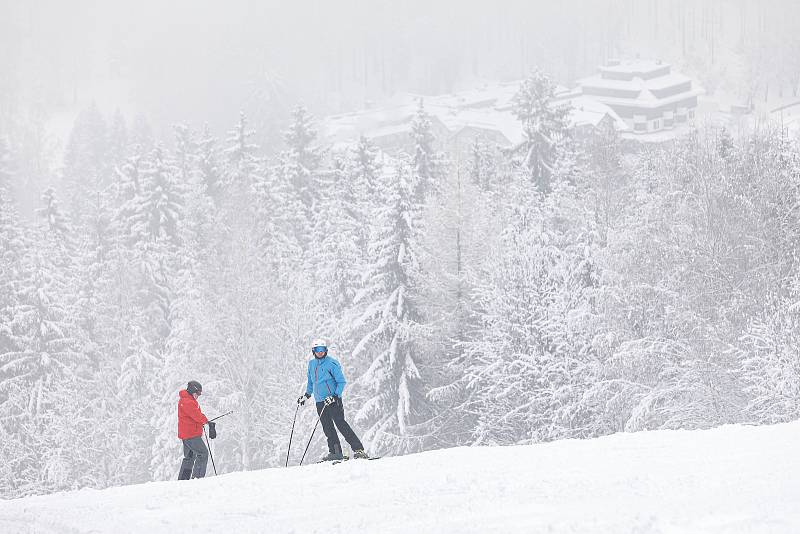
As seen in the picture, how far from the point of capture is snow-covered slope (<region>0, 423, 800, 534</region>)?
30.1 ft

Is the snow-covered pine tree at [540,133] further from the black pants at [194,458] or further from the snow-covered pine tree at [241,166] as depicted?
the black pants at [194,458]

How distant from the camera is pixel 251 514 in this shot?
34.5 ft

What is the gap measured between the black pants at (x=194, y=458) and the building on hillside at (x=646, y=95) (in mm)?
115160

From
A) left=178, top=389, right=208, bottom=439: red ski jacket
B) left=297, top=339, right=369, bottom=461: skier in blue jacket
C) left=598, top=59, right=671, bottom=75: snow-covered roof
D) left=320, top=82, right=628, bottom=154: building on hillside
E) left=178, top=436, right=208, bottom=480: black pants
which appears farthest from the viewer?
left=598, top=59, right=671, bottom=75: snow-covered roof

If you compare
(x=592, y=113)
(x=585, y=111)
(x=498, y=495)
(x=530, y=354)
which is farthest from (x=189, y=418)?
(x=585, y=111)

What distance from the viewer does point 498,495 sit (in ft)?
34.5

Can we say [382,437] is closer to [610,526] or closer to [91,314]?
[91,314]

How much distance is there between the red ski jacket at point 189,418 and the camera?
46.9ft

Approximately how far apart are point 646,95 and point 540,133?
8192 centimetres

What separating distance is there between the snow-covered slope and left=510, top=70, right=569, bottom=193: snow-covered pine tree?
116 feet

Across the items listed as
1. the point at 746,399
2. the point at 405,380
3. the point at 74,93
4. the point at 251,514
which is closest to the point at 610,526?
the point at 251,514

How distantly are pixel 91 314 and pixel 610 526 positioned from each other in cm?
3693

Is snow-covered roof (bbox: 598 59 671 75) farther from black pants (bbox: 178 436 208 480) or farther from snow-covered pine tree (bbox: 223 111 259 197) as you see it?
black pants (bbox: 178 436 208 480)

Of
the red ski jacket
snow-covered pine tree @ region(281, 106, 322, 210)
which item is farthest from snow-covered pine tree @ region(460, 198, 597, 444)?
snow-covered pine tree @ region(281, 106, 322, 210)
